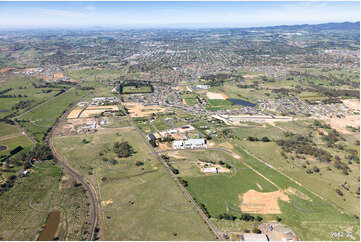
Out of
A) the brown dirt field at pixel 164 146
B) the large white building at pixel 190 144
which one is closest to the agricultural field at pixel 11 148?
the brown dirt field at pixel 164 146

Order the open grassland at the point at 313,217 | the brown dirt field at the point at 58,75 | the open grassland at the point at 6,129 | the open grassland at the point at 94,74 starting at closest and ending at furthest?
the open grassland at the point at 313,217
the open grassland at the point at 6,129
the open grassland at the point at 94,74
the brown dirt field at the point at 58,75

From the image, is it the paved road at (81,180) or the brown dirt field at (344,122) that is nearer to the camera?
the paved road at (81,180)

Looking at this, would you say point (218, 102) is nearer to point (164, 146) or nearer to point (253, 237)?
point (164, 146)

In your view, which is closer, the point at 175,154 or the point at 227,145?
the point at 175,154

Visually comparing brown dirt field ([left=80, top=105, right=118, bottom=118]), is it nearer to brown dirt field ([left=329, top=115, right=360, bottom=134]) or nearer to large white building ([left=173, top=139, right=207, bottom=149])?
large white building ([left=173, top=139, right=207, bottom=149])

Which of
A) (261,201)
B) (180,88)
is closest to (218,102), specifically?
(180,88)

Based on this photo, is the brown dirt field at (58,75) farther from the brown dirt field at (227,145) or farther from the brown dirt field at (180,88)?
the brown dirt field at (227,145)

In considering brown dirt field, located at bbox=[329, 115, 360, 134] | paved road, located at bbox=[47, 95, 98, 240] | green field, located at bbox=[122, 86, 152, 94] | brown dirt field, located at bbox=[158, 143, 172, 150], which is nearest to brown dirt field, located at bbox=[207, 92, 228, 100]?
green field, located at bbox=[122, 86, 152, 94]
